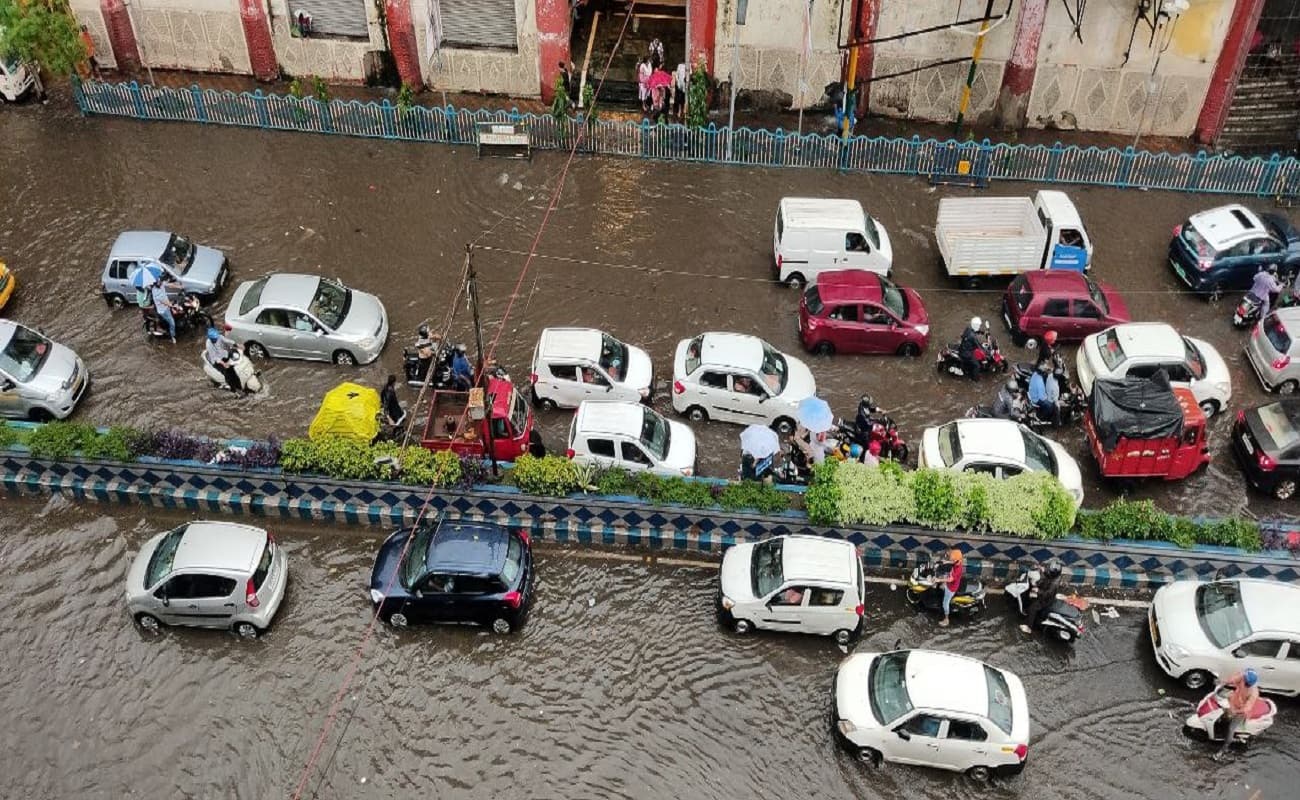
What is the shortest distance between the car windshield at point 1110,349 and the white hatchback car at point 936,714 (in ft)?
25.4

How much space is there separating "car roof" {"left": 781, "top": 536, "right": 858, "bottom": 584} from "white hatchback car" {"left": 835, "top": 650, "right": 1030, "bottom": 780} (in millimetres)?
1518

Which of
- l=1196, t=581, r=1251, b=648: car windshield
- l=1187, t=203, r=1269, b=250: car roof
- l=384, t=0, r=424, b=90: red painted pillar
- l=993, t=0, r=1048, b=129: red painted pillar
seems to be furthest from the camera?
l=384, t=0, r=424, b=90: red painted pillar

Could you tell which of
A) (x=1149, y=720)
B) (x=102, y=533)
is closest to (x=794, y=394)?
(x=1149, y=720)

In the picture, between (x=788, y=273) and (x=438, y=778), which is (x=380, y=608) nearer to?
(x=438, y=778)

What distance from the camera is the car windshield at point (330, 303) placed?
22.0 meters

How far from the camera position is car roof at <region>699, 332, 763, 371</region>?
20781 millimetres

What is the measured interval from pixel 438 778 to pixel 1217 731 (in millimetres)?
11577

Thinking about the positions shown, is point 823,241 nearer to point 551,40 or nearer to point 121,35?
point 551,40

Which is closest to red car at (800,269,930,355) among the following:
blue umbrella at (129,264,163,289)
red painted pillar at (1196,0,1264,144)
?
red painted pillar at (1196,0,1264,144)

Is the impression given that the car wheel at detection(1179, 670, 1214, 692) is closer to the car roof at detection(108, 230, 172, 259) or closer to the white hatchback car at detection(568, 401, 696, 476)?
the white hatchback car at detection(568, 401, 696, 476)

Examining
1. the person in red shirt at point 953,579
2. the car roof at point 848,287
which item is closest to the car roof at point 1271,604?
the person in red shirt at point 953,579

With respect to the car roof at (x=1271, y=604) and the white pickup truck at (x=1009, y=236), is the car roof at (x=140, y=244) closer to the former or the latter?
the white pickup truck at (x=1009, y=236)

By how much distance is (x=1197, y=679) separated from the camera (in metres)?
17.0

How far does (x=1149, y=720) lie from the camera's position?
55.3 feet
